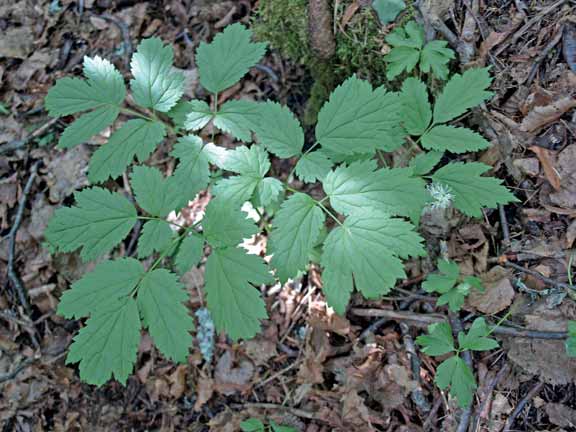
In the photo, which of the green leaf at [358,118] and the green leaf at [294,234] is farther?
the green leaf at [358,118]

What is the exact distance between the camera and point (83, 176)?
116 inches

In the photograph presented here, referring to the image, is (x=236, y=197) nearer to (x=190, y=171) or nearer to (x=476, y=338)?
(x=190, y=171)

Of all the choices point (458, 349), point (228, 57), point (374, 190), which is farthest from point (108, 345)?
point (458, 349)

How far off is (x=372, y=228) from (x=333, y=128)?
47cm

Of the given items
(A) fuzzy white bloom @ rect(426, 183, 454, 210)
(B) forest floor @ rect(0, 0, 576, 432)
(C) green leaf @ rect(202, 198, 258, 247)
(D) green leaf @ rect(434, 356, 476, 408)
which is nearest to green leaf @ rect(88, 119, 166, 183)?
(C) green leaf @ rect(202, 198, 258, 247)

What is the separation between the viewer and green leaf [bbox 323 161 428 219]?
1.79 meters

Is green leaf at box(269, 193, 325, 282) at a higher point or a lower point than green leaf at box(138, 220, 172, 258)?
higher

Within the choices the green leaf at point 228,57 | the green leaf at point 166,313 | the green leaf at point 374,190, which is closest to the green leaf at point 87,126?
the green leaf at point 228,57

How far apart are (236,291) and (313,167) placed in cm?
58

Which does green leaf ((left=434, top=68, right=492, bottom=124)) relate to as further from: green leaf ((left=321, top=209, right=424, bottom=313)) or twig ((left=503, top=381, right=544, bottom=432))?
twig ((left=503, top=381, right=544, bottom=432))

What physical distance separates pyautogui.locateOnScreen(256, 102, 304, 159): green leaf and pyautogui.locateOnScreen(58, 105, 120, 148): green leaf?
0.68 metres

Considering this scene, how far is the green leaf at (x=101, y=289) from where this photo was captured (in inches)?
72.8

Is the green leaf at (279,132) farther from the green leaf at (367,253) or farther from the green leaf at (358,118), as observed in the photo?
the green leaf at (367,253)

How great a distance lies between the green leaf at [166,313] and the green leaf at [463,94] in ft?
4.35
